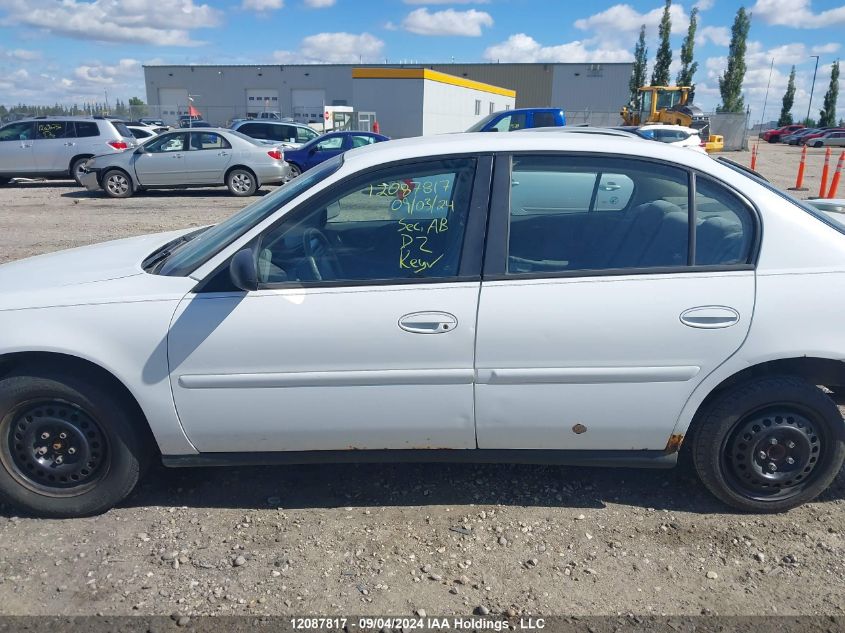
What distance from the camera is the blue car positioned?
17625mm

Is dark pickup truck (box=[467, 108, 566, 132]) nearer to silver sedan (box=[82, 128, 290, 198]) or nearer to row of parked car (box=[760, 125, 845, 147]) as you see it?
silver sedan (box=[82, 128, 290, 198])

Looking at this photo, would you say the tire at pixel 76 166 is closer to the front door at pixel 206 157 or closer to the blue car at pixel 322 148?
the front door at pixel 206 157

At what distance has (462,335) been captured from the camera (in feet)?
9.42

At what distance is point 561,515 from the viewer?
3.23 metres

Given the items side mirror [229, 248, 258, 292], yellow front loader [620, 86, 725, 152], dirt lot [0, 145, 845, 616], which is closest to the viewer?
dirt lot [0, 145, 845, 616]

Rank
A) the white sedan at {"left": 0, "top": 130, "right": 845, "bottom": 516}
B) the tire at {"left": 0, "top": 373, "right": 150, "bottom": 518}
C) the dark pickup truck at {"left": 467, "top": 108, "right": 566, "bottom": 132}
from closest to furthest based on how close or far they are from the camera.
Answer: the white sedan at {"left": 0, "top": 130, "right": 845, "bottom": 516} → the tire at {"left": 0, "top": 373, "right": 150, "bottom": 518} → the dark pickup truck at {"left": 467, "top": 108, "right": 566, "bottom": 132}

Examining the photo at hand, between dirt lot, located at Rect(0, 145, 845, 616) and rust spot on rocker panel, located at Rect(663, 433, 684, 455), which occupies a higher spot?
rust spot on rocker panel, located at Rect(663, 433, 684, 455)

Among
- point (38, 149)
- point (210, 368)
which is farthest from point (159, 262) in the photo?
point (38, 149)

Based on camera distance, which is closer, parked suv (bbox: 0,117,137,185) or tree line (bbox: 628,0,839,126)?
parked suv (bbox: 0,117,137,185)

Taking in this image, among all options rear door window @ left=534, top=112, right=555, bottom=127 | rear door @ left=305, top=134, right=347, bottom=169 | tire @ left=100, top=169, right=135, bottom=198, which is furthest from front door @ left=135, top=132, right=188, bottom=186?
rear door window @ left=534, top=112, right=555, bottom=127

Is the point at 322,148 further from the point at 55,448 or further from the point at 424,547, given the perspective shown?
the point at 424,547

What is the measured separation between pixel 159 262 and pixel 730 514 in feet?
10.0

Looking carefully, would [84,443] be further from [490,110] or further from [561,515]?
[490,110]

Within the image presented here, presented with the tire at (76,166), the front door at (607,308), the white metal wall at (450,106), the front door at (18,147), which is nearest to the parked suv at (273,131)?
the tire at (76,166)
